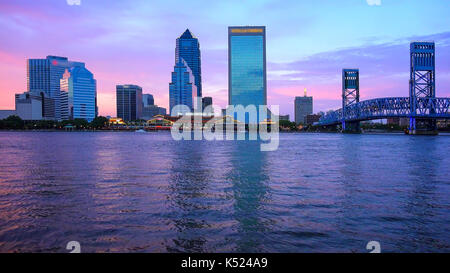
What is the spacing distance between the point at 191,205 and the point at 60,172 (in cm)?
1695

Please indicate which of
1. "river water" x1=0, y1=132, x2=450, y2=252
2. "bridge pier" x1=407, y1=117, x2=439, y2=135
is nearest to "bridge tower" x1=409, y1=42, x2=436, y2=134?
"bridge pier" x1=407, y1=117, x2=439, y2=135

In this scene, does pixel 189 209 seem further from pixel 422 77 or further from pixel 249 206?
pixel 422 77

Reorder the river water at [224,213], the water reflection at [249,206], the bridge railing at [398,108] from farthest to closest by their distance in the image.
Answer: the bridge railing at [398,108], the water reflection at [249,206], the river water at [224,213]

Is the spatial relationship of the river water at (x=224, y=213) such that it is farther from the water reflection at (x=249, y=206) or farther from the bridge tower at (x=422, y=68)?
the bridge tower at (x=422, y=68)

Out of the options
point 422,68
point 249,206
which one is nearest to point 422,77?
point 422,68

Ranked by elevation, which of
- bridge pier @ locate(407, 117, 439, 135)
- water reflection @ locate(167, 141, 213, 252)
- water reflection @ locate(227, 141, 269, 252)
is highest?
bridge pier @ locate(407, 117, 439, 135)

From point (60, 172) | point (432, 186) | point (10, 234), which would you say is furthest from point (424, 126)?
point (10, 234)

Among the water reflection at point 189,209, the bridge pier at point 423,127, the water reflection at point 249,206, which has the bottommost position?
the water reflection at point 249,206

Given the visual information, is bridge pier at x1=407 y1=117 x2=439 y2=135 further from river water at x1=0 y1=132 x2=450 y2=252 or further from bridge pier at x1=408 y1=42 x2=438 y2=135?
river water at x1=0 y1=132 x2=450 y2=252

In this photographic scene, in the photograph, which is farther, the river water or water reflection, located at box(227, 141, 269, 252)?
water reflection, located at box(227, 141, 269, 252)

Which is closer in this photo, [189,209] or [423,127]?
[189,209]

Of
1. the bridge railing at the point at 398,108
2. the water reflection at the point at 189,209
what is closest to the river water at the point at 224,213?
the water reflection at the point at 189,209
